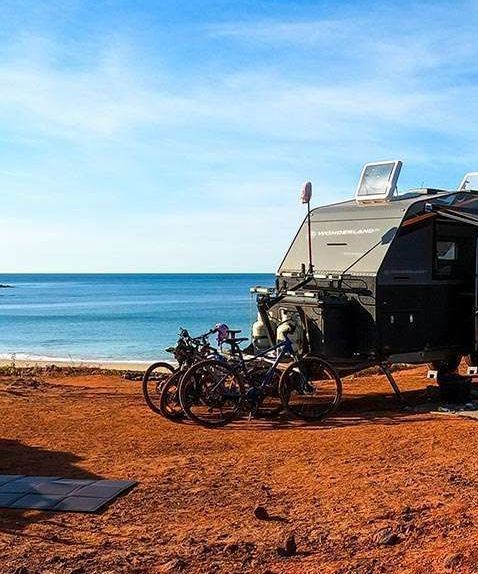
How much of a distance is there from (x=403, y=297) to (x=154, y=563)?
5678mm

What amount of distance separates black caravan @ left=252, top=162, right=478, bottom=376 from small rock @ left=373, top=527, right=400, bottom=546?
448 centimetres

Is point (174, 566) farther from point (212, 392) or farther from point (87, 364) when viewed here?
point (87, 364)

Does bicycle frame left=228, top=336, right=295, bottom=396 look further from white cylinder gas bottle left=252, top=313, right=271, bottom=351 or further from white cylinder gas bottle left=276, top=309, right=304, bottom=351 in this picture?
white cylinder gas bottle left=252, top=313, right=271, bottom=351

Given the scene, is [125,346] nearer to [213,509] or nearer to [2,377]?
[2,377]

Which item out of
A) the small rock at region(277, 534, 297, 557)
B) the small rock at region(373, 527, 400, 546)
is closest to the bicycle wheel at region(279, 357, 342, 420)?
the small rock at region(373, 527, 400, 546)

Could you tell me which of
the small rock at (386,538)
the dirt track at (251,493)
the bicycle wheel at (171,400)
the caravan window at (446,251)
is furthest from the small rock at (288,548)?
the caravan window at (446,251)

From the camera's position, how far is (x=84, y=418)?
354 inches

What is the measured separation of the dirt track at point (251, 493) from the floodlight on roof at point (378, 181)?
9.15 feet

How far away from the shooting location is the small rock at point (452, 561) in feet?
13.5

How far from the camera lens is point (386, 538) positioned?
→ 15.0 ft

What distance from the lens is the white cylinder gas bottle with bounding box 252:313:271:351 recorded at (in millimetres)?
10203

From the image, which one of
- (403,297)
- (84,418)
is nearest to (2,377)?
(84,418)

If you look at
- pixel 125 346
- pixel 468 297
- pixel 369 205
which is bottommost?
pixel 125 346

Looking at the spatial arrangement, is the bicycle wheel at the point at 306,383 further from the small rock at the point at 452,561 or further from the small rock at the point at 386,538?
the small rock at the point at 452,561
